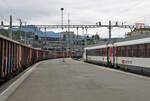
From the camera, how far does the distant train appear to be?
19.5 meters

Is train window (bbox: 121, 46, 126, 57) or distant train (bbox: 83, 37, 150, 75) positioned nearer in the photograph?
distant train (bbox: 83, 37, 150, 75)

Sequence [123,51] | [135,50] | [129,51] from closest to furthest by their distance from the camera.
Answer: [135,50]
[129,51]
[123,51]

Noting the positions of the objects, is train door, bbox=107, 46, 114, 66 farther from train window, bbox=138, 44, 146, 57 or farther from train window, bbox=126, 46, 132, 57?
train window, bbox=138, 44, 146, 57

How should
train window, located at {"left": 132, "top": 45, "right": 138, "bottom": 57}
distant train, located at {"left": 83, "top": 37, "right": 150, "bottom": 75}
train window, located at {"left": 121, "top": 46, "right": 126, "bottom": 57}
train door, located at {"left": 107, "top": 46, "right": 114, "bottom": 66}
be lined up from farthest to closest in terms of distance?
train door, located at {"left": 107, "top": 46, "right": 114, "bottom": 66}
train window, located at {"left": 121, "top": 46, "right": 126, "bottom": 57}
train window, located at {"left": 132, "top": 45, "right": 138, "bottom": 57}
distant train, located at {"left": 83, "top": 37, "right": 150, "bottom": 75}

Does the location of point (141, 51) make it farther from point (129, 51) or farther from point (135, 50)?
point (129, 51)

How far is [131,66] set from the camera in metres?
22.3

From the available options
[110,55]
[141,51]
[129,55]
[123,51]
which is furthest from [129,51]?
[110,55]

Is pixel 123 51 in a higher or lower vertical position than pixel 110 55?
higher

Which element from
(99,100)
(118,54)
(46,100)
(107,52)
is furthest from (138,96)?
(107,52)

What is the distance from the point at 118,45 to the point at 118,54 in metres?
1.05

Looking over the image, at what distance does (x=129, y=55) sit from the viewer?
23062 mm

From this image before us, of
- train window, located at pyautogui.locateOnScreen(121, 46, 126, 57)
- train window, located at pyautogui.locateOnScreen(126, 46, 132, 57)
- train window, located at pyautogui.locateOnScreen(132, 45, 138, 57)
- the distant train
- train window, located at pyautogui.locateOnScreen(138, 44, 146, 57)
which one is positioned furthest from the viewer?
train window, located at pyautogui.locateOnScreen(121, 46, 126, 57)

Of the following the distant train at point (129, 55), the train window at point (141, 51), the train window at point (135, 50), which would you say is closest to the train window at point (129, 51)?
the distant train at point (129, 55)

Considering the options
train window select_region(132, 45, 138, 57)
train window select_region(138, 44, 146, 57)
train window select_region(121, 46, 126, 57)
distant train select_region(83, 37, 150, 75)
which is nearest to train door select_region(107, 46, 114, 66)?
distant train select_region(83, 37, 150, 75)
